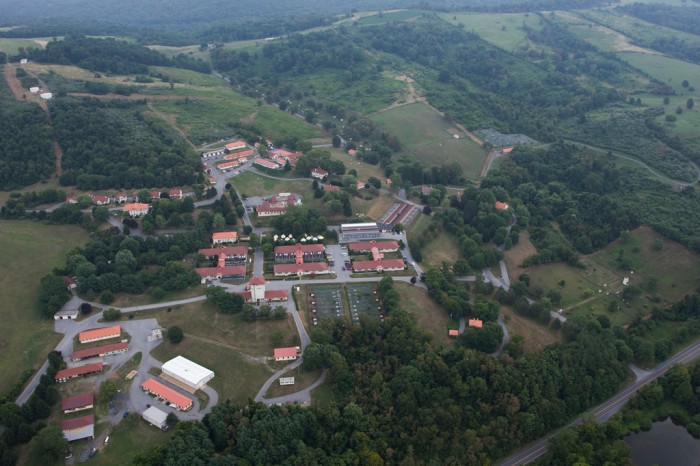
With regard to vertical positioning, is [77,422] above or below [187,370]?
above

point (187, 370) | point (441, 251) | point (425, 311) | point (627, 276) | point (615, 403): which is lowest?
point (627, 276)

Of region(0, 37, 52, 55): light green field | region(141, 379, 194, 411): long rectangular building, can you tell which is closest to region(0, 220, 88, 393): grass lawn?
region(141, 379, 194, 411): long rectangular building

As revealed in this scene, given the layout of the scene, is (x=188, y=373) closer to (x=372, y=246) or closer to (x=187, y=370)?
(x=187, y=370)

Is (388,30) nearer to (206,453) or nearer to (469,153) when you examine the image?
(469,153)

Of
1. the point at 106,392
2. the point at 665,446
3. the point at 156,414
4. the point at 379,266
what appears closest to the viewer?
the point at 156,414

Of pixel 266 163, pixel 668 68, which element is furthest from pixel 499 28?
pixel 266 163

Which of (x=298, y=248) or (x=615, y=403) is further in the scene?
(x=298, y=248)

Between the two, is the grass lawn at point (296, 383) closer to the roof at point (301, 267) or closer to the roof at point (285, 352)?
the roof at point (285, 352)

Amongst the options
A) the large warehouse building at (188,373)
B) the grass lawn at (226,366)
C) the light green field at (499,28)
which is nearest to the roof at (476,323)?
the grass lawn at (226,366)

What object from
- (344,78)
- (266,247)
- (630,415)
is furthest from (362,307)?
(344,78)
